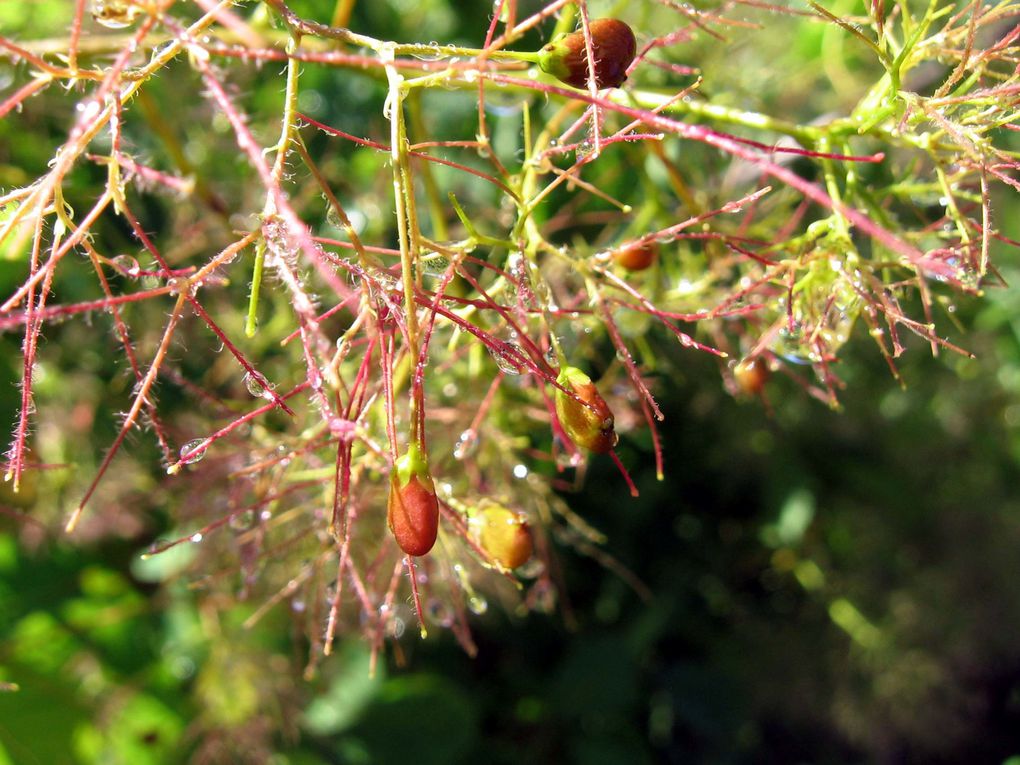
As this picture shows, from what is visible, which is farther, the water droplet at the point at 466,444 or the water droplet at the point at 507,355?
the water droplet at the point at 466,444

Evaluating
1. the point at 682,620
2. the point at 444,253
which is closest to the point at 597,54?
the point at 444,253

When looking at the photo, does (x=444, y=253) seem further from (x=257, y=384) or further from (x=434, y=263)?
(x=257, y=384)

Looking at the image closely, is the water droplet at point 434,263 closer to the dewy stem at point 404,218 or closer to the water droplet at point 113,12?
the dewy stem at point 404,218

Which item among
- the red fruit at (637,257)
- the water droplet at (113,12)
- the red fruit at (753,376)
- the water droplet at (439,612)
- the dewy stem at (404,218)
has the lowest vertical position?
the water droplet at (439,612)

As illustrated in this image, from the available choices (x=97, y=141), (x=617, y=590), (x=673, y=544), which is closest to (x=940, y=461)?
(x=673, y=544)

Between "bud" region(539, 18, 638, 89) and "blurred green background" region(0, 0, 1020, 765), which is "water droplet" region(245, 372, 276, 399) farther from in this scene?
"blurred green background" region(0, 0, 1020, 765)

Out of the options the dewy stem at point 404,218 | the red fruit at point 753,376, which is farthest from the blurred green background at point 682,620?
the dewy stem at point 404,218

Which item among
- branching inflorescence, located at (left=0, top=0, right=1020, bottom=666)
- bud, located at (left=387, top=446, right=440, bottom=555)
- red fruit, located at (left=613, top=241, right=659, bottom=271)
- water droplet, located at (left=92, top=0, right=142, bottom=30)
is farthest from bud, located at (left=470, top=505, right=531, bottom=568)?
water droplet, located at (left=92, top=0, right=142, bottom=30)
